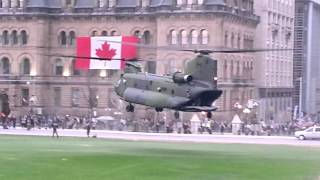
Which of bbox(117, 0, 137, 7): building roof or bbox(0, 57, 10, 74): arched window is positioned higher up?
bbox(117, 0, 137, 7): building roof

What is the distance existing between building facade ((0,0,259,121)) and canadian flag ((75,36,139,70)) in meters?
3.41

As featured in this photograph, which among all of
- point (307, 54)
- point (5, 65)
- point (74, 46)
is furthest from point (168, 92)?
point (307, 54)

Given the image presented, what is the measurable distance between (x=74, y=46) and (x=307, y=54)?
138ft

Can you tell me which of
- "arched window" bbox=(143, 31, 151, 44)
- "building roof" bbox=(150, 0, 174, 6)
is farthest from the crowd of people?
"arched window" bbox=(143, 31, 151, 44)

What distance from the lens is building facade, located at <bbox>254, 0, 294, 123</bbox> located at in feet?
387

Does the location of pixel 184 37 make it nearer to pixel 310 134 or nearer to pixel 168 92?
pixel 310 134

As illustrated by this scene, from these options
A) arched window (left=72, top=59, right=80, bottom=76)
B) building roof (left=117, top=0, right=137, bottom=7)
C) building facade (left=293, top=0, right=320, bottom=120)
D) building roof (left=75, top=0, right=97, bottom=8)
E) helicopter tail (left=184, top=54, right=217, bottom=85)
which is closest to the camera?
helicopter tail (left=184, top=54, right=217, bottom=85)

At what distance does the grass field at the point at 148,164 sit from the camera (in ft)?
115

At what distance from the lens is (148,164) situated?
39031 millimetres

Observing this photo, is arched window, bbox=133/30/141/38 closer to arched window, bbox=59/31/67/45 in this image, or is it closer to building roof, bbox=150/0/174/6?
building roof, bbox=150/0/174/6

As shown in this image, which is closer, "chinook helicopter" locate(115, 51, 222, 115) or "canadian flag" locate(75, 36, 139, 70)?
"chinook helicopter" locate(115, 51, 222, 115)

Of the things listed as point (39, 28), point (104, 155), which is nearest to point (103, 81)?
point (39, 28)

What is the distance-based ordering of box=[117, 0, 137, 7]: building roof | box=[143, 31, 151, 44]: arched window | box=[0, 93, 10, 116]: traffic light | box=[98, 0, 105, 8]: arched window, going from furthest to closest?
box=[98, 0, 105, 8]: arched window
box=[117, 0, 137, 7]: building roof
box=[143, 31, 151, 44]: arched window
box=[0, 93, 10, 116]: traffic light

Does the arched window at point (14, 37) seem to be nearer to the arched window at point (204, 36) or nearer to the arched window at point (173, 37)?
the arched window at point (173, 37)
